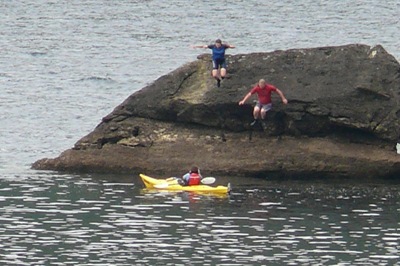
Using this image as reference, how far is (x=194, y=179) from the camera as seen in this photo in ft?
157

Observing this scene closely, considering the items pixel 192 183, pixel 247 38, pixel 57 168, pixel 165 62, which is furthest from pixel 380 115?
pixel 247 38

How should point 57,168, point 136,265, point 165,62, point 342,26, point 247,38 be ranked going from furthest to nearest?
point 342,26
point 247,38
point 165,62
point 57,168
point 136,265

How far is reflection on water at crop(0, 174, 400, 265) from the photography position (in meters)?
38.0

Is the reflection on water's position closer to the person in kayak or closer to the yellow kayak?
the yellow kayak

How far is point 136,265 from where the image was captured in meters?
36.8

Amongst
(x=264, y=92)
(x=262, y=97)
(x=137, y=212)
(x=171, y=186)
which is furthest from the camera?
(x=262, y=97)

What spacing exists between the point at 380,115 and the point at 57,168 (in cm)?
1172

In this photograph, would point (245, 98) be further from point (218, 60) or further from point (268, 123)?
point (218, 60)

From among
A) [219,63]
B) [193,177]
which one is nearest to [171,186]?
[193,177]

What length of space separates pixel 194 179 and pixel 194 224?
565 cm

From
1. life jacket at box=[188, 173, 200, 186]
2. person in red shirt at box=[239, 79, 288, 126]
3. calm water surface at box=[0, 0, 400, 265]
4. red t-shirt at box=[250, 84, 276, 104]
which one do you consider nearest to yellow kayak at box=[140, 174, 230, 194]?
life jacket at box=[188, 173, 200, 186]

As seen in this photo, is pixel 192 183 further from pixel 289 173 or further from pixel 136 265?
pixel 136 265

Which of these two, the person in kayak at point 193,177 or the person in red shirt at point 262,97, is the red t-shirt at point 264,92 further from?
the person in kayak at point 193,177

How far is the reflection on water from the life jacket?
53 cm
